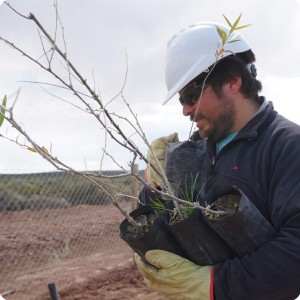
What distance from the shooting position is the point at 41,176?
697 centimetres

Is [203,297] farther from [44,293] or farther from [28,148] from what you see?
[44,293]

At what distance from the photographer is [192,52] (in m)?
2.09

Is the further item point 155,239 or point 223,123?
point 223,123

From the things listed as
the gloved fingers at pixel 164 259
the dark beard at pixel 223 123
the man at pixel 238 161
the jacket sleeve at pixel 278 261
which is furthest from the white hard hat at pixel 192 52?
the gloved fingers at pixel 164 259

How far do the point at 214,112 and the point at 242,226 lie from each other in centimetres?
64

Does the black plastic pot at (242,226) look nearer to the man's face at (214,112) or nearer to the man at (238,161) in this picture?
the man at (238,161)

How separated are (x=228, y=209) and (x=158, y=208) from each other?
320 millimetres

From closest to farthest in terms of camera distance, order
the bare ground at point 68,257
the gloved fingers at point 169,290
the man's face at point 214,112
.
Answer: the gloved fingers at point 169,290, the man's face at point 214,112, the bare ground at point 68,257

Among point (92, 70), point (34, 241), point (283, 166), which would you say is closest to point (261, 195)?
point (283, 166)

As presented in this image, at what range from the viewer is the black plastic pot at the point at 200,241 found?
1584 mm

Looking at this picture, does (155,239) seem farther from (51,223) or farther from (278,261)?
(51,223)

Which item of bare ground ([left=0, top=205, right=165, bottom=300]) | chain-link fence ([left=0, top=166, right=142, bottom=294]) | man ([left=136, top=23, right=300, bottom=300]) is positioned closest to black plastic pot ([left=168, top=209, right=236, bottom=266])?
man ([left=136, top=23, right=300, bottom=300])

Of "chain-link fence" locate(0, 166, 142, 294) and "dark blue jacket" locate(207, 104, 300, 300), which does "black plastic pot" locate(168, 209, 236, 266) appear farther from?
"chain-link fence" locate(0, 166, 142, 294)

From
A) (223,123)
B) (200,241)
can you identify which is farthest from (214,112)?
(200,241)
